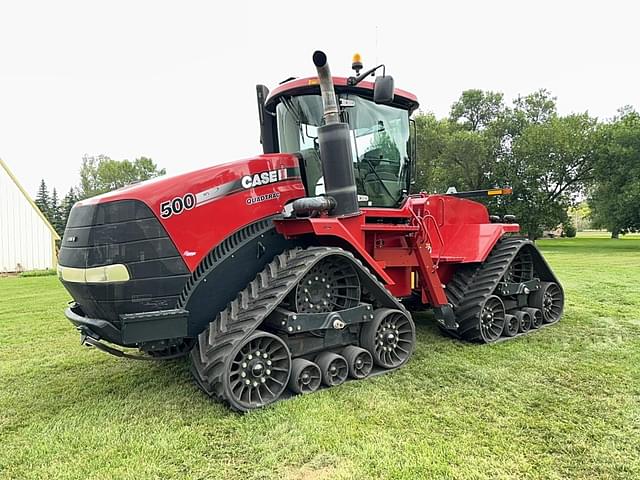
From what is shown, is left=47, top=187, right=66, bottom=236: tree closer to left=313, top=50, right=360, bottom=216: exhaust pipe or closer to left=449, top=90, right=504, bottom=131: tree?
left=449, top=90, right=504, bottom=131: tree

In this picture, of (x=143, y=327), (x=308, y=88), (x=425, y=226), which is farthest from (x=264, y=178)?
(x=425, y=226)

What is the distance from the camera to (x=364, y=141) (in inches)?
205

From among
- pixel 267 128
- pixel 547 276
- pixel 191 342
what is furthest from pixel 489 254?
pixel 191 342

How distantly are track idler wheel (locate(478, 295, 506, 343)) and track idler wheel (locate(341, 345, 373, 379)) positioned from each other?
1867mm

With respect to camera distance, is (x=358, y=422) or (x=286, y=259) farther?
(x=286, y=259)

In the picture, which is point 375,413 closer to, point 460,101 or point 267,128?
point 267,128

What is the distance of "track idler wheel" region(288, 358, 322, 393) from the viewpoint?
4023mm

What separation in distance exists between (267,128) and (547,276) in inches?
177

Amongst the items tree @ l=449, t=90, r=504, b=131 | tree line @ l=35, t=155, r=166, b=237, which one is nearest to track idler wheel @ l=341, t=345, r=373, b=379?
tree @ l=449, t=90, r=504, b=131

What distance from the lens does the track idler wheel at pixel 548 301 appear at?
21.8 feet

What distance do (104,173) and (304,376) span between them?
68749 mm

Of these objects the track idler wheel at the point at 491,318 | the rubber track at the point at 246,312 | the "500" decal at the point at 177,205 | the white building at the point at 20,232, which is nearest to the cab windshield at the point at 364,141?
the rubber track at the point at 246,312

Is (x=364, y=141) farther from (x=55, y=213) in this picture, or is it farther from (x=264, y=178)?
(x=55, y=213)

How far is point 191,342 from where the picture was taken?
443 cm
